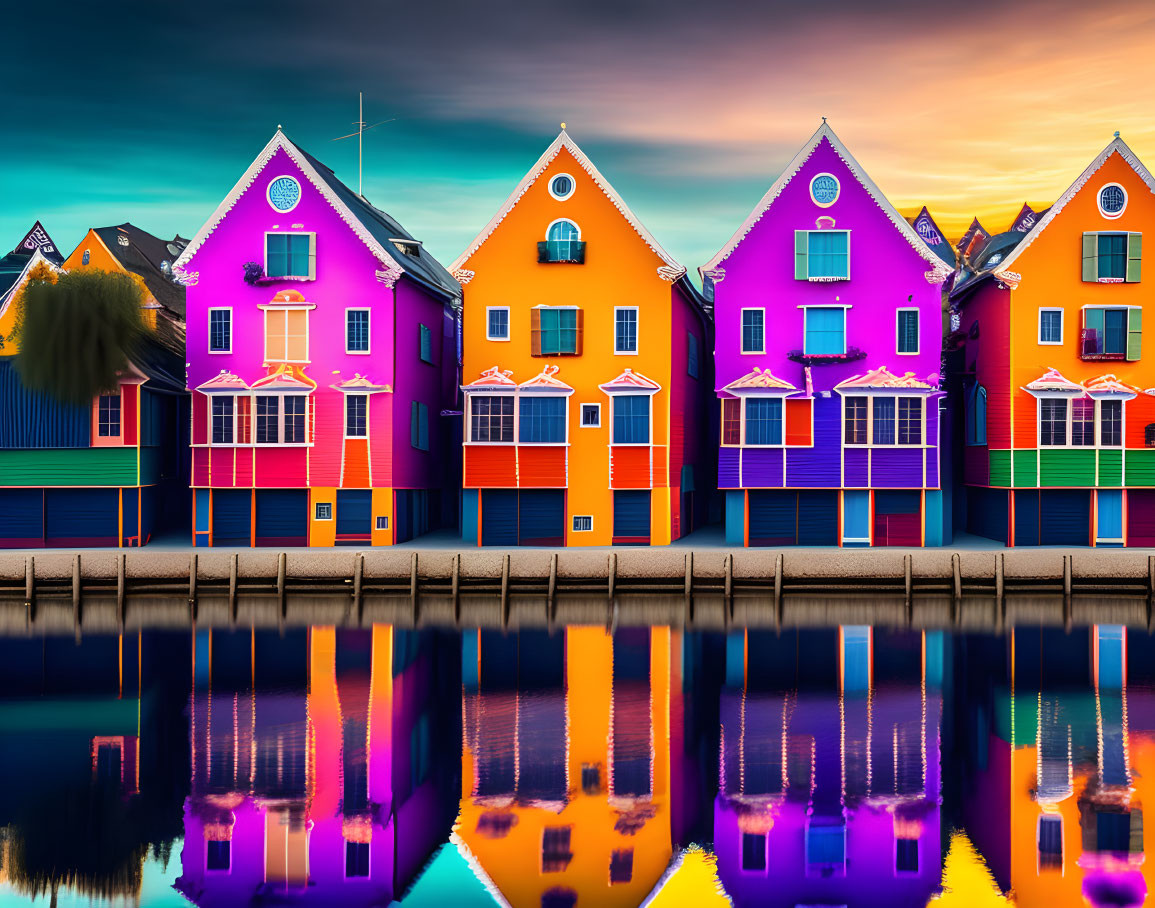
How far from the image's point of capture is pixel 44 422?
144 ft

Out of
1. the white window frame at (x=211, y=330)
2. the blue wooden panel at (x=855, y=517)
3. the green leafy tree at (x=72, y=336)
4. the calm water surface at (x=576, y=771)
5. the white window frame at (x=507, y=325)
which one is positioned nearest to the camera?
the calm water surface at (x=576, y=771)

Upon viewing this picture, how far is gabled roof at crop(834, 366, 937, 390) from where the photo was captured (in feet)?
140

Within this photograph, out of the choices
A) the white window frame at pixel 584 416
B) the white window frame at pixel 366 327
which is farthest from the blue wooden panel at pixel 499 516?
the white window frame at pixel 366 327

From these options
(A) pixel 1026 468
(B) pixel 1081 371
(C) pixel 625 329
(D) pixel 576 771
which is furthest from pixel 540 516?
(D) pixel 576 771

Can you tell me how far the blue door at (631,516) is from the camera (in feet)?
144

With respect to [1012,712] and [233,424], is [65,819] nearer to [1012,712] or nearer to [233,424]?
[1012,712]

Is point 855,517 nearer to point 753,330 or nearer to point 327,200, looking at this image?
point 753,330

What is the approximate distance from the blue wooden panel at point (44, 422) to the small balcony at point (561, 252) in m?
19.9

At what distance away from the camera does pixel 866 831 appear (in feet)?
55.7

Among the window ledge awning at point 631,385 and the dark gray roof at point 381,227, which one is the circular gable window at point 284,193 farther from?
the window ledge awning at point 631,385

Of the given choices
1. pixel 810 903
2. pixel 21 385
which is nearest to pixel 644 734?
pixel 810 903

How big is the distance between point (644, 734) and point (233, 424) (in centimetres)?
2752

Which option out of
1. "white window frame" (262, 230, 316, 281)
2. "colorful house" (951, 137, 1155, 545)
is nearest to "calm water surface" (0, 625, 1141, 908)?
"colorful house" (951, 137, 1155, 545)

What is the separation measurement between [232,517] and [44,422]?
341 inches
